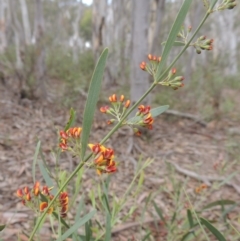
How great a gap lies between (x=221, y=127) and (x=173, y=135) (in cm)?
90

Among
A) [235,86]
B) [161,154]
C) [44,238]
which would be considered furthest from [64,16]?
[44,238]

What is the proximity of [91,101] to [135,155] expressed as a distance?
8.33 ft

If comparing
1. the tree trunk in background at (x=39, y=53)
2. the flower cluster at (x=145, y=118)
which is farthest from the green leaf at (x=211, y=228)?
the tree trunk in background at (x=39, y=53)

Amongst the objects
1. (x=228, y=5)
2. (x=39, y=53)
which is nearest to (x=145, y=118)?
(x=228, y=5)

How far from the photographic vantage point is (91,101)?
734 millimetres

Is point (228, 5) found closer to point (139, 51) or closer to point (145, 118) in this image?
point (145, 118)

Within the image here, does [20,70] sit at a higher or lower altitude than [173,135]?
higher

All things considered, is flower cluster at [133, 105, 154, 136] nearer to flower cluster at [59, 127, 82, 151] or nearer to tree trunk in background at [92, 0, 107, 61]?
flower cluster at [59, 127, 82, 151]

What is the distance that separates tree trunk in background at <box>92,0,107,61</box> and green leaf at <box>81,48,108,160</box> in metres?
5.25

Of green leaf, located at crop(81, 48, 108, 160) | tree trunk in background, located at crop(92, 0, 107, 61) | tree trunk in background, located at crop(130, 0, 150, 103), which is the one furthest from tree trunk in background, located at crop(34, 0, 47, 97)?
green leaf, located at crop(81, 48, 108, 160)

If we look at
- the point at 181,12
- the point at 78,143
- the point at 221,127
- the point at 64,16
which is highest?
the point at 64,16

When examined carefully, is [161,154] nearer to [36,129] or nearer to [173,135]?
[173,135]

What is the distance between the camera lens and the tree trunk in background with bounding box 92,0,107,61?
609cm

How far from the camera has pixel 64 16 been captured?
23.3 m
